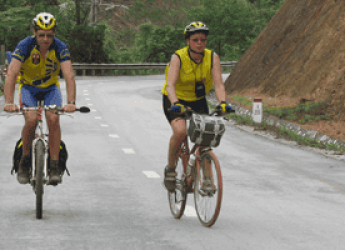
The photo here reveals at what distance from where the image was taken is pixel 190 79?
6508 mm

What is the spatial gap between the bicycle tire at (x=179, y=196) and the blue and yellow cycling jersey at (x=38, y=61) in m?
1.71

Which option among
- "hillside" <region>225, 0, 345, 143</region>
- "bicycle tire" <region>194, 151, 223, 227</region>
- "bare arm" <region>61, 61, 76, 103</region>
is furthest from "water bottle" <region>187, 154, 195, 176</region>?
"hillside" <region>225, 0, 345, 143</region>

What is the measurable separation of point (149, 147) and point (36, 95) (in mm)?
5881

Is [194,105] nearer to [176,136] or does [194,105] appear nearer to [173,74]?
[176,136]

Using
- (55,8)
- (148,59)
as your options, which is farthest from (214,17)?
(55,8)

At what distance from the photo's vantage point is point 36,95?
22.3 ft

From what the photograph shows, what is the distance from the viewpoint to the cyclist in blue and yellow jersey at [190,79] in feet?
20.9

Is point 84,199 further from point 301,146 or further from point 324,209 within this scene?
point 301,146

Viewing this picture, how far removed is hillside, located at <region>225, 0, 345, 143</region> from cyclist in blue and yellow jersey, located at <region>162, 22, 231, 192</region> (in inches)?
307

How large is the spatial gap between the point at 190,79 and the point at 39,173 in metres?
1.88

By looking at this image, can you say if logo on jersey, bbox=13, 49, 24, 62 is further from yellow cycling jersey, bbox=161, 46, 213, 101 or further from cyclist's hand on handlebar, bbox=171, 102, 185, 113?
cyclist's hand on handlebar, bbox=171, 102, 185, 113

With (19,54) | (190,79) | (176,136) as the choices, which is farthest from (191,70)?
(19,54)

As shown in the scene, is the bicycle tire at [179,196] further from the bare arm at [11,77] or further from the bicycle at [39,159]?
the bare arm at [11,77]

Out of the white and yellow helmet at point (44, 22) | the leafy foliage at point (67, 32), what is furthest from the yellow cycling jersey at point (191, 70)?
the leafy foliage at point (67, 32)
